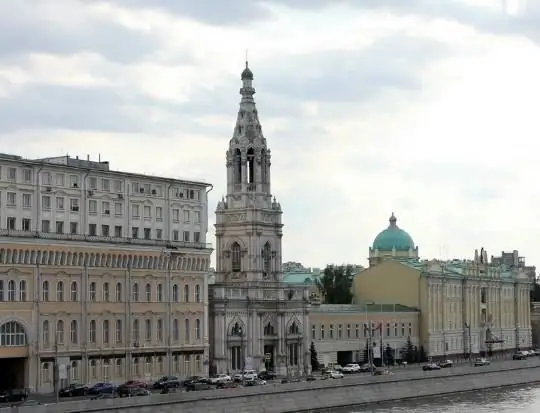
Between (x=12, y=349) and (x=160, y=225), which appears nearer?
(x=12, y=349)

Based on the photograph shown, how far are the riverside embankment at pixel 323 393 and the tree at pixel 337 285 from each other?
18594mm

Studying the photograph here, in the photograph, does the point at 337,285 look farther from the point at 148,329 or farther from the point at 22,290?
the point at 22,290

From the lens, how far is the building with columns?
89688mm

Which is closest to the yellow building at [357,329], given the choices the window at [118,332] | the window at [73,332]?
the window at [118,332]

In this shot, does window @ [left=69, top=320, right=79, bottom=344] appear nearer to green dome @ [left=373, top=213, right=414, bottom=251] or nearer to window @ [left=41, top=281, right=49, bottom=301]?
window @ [left=41, top=281, right=49, bottom=301]

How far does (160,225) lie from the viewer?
3201 inches

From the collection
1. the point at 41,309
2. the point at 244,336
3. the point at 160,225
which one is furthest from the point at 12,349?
→ the point at 244,336

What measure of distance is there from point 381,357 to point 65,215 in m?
38.8

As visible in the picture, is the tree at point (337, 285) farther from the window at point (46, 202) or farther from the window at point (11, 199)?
the window at point (11, 199)

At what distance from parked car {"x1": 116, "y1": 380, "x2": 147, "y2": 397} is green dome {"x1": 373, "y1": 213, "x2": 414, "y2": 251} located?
193 ft

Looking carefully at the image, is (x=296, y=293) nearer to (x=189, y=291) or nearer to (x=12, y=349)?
(x=189, y=291)

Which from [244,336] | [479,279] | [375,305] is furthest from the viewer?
[479,279]

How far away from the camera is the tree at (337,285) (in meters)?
118

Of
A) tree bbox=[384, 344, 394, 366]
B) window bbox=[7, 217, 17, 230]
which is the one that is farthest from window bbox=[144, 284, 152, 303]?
tree bbox=[384, 344, 394, 366]
